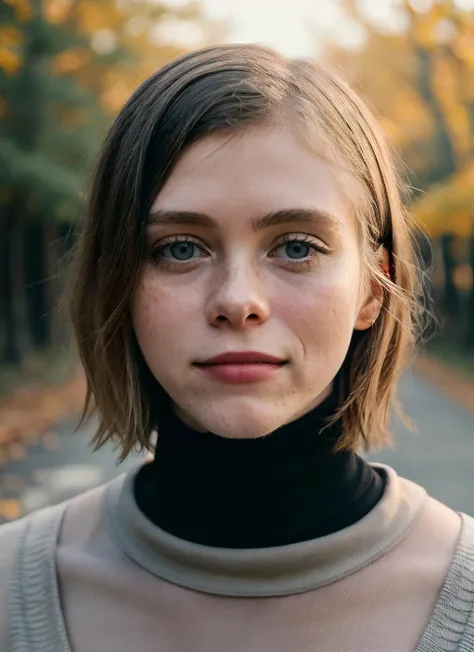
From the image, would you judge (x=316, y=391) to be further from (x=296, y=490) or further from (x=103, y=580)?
(x=103, y=580)

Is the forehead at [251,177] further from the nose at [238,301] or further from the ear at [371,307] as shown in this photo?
the ear at [371,307]

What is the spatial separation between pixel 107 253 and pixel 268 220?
39 centimetres

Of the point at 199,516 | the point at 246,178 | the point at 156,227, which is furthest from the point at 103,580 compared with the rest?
the point at 246,178

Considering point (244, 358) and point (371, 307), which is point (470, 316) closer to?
point (371, 307)

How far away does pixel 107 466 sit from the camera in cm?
725

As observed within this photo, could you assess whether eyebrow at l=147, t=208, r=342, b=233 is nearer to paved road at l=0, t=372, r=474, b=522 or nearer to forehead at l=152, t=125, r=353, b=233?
forehead at l=152, t=125, r=353, b=233

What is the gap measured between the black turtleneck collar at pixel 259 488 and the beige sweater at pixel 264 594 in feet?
0.17

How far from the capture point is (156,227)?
1595 millimetres

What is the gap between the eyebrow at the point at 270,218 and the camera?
150 centimetres

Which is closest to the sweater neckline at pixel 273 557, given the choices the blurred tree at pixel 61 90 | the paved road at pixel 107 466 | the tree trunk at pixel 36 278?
the paved road at pixel 107 466

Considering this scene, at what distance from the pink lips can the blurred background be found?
469 cm

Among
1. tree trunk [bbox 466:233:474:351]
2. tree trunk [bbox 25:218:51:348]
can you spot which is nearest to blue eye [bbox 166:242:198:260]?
tree trunk [bbox 25:218:51:348]

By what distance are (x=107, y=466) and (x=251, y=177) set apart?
19.9 ft

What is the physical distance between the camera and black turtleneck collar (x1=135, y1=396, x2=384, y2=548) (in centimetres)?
165
